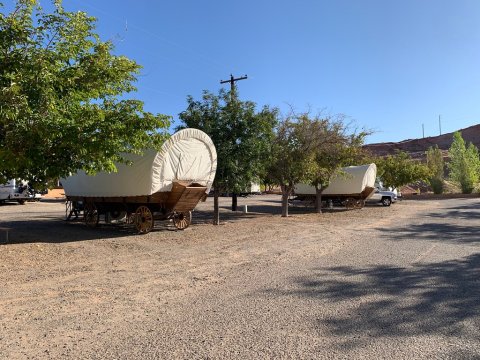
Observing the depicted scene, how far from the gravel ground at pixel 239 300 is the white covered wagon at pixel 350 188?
16364 millimetres

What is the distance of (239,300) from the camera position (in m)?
6.14

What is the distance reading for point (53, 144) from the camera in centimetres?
900

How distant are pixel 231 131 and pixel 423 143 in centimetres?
10575

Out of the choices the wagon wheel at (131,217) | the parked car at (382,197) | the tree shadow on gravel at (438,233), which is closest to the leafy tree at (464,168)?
the parked car at (382,197)

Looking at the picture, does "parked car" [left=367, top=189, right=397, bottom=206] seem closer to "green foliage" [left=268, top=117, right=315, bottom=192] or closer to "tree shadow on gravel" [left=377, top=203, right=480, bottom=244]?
"green foliage" [left=268, top=117, right=315, bottom=192]

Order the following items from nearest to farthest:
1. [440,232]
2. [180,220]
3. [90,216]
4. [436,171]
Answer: [440,232]
[180,220]
[90,216]
[436,171]

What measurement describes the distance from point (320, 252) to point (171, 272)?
407cm

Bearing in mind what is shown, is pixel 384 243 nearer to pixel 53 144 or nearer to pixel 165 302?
pixel 165 302

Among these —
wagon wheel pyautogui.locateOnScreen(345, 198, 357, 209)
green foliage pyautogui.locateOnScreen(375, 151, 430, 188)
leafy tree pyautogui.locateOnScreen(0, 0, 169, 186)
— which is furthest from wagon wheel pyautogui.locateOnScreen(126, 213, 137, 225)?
green foliage pyautogui.locateOnScreen(375, 151, 430, 188)

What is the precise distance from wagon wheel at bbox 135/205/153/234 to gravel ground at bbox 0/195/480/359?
81.4 inches

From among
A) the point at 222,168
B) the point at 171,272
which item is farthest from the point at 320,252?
the point at 222,168

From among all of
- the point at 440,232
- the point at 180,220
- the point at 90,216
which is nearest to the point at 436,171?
the point at 440,232

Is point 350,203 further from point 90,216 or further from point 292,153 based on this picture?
point 90,216

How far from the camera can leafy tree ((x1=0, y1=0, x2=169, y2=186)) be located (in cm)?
774
